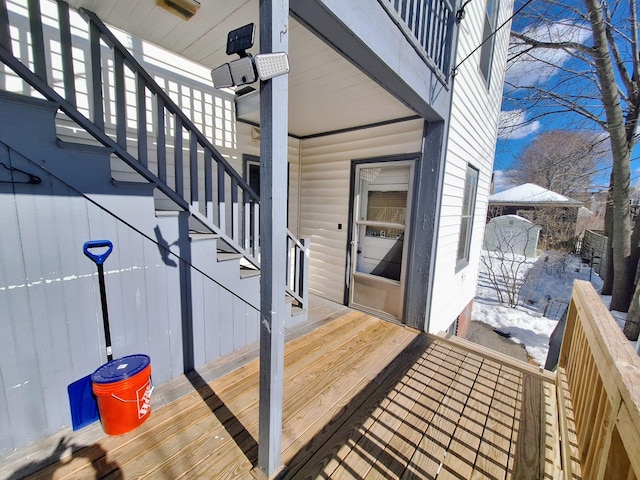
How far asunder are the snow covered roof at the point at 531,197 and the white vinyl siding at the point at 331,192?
47.4 feet

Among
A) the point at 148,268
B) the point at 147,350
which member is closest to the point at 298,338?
the point at 147,350

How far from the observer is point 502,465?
1571 mm

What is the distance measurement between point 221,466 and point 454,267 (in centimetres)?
389

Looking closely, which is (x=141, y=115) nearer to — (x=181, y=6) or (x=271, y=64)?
(x=181, y=6)

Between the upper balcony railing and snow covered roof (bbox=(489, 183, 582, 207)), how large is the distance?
14444 millimetres

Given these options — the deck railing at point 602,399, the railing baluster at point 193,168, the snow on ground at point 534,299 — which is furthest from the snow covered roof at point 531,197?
the railing baluster at point 193,168

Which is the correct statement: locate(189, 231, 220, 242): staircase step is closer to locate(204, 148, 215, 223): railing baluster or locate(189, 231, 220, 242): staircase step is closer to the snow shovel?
locate(204, 148, 215, 223): railing baluster

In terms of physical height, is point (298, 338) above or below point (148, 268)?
below

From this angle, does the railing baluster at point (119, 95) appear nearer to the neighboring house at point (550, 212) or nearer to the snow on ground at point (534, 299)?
the snow on ground at point (534, 299)

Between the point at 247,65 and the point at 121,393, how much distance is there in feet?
6.07

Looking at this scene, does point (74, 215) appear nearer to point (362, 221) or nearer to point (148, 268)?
point (148, 268)

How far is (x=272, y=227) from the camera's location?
48.3 inches

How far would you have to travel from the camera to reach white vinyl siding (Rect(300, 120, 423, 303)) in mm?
3580

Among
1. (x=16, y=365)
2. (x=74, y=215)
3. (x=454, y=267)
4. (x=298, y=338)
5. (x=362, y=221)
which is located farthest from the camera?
(x=454, y=267)
